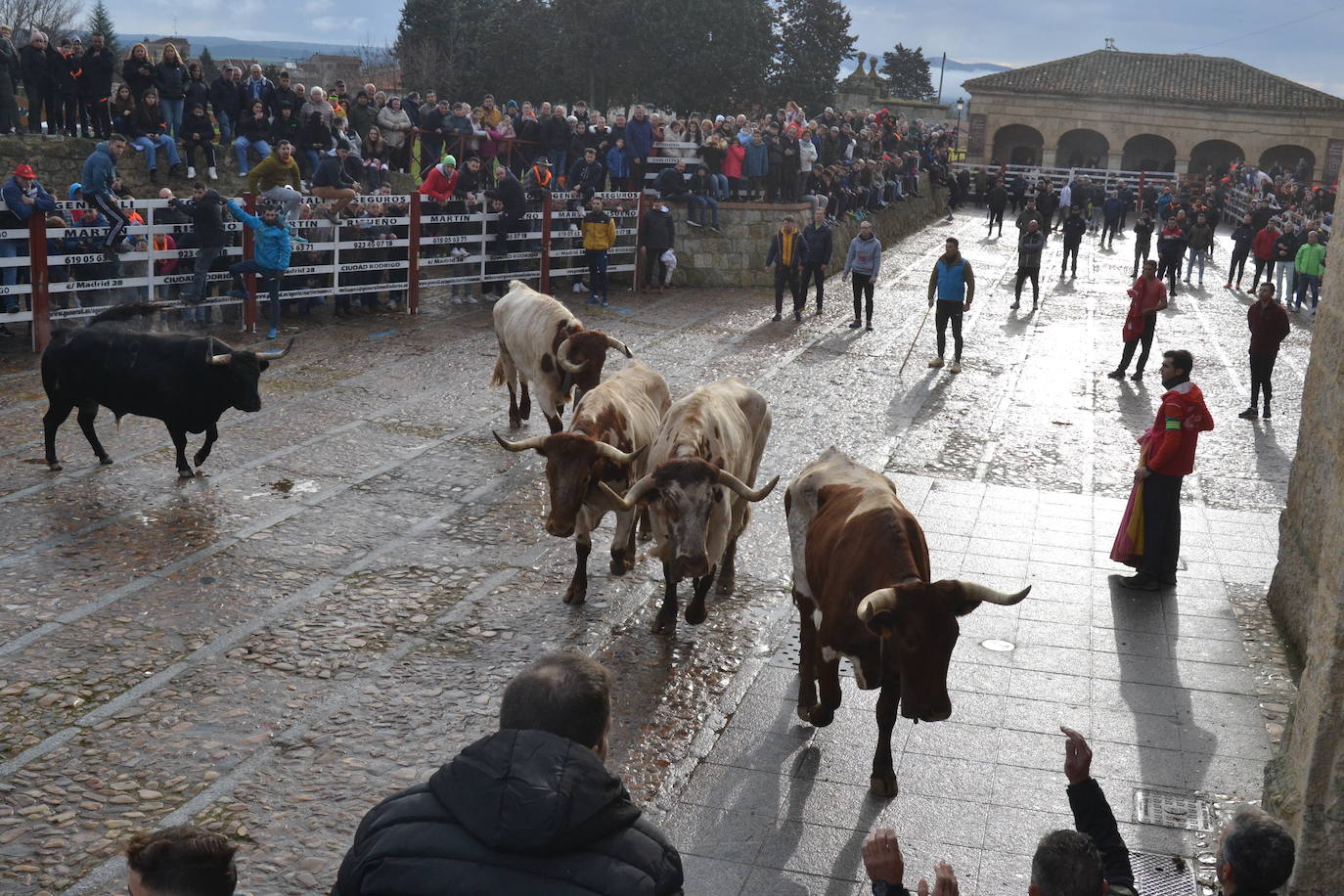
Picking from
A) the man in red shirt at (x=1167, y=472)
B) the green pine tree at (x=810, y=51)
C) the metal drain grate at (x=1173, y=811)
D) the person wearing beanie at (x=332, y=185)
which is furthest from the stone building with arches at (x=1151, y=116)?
the metal drain grate at (x=1173, y=811)

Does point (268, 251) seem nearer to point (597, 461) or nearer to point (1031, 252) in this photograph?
point (597, 461)

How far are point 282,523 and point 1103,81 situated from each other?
60.7 m

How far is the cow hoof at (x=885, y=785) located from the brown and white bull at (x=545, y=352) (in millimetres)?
6018

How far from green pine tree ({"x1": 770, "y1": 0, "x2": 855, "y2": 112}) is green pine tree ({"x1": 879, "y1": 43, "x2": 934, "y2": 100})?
40444mm

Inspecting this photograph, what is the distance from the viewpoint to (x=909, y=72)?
88.3 meters

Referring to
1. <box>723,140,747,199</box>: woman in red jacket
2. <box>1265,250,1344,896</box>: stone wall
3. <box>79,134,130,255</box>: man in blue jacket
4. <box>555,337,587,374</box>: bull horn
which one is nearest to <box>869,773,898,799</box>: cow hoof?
<box>1265,250,1344,896</box>: stone wall

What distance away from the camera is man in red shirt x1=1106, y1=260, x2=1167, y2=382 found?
1716 centimetres

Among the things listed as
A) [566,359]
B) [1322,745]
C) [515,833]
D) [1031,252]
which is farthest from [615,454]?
[1031,252]

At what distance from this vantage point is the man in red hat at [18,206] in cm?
1423

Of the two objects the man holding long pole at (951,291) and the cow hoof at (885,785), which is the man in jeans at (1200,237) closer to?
the man holding long pole at (951,291)

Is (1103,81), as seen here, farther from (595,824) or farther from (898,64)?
(595,824)

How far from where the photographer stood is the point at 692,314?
20.9 m

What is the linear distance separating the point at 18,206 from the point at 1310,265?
2209cm

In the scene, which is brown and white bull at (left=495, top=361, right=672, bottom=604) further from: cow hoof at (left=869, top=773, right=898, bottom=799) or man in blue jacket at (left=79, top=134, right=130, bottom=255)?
man in blue jacket at (left=79, top=134, right=130, bottom=255)
